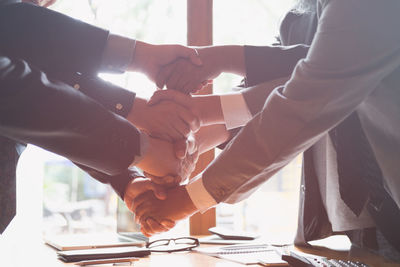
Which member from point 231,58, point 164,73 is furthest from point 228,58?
point 164,73

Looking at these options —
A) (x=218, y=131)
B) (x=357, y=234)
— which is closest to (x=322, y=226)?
(x=357, y=234)

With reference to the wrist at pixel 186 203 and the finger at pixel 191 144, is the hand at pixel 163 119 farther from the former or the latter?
the wrist at pixel 186 203

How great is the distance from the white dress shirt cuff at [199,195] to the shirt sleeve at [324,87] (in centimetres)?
10

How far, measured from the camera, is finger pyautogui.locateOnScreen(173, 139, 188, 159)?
1624mm

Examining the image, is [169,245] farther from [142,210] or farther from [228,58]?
[228,58]

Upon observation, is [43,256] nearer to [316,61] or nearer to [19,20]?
[19,20]

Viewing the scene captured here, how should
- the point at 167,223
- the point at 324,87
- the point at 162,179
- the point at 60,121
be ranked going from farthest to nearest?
the point at 162,179, the point at 167,223, the point at 60,121, the point at 324,87

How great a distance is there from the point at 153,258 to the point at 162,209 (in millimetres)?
174

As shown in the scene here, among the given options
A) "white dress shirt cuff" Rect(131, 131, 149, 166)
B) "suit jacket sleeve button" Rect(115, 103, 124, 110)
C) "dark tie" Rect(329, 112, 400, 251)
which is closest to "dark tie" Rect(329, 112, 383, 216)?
"dark tie" Rect(329, 112, 400, 251)

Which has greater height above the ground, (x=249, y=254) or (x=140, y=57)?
(x=140, y=57)

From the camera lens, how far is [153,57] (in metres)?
1.67

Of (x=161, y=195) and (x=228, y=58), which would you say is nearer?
(x=161, y=195)

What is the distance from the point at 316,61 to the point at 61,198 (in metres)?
4.76

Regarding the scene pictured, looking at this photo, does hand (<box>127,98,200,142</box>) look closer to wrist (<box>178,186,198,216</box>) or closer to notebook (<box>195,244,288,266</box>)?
wrist (<box>178,186,198,216</box>)
